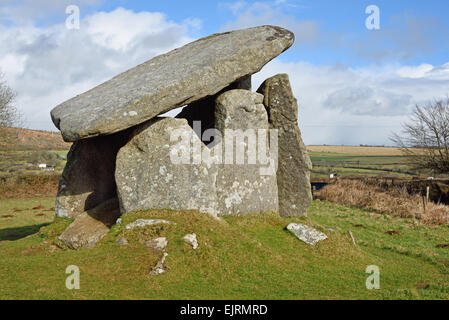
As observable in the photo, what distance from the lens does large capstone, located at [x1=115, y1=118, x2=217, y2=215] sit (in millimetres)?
10617

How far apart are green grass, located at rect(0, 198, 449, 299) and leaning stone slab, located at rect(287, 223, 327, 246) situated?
0.16 metres

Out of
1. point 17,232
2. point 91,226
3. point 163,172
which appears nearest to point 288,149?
point 163,172

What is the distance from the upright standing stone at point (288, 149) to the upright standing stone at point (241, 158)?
2.70ft

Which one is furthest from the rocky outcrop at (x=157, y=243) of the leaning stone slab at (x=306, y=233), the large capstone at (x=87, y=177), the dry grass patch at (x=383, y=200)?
the dry grass patch at (x=383, y=200)

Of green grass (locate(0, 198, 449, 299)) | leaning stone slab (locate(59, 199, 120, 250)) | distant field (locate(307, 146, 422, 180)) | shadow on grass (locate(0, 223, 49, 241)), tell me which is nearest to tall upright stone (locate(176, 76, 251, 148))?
green grass (locate(0, 198, 449, 299))

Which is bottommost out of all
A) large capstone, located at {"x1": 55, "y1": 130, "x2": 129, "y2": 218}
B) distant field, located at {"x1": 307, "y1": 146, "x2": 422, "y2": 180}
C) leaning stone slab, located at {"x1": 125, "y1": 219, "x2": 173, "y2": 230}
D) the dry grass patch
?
the dry grass patch

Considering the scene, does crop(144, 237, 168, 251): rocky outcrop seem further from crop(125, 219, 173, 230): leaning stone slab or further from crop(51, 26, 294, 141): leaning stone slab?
crop(51, 26, 294, 141): leaning stone slab

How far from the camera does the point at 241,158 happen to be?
1201 cm

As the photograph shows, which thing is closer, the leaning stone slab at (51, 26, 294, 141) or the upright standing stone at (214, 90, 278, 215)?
the leaning stone slab at (51, 26, 294, 141)

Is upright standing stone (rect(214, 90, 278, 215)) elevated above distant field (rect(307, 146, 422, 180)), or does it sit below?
above

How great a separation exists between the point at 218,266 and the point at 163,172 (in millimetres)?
3153

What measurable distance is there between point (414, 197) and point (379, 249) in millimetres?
11796

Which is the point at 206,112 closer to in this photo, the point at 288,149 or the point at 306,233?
the point at 288,149

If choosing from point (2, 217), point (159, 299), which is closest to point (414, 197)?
point (159, 299)
